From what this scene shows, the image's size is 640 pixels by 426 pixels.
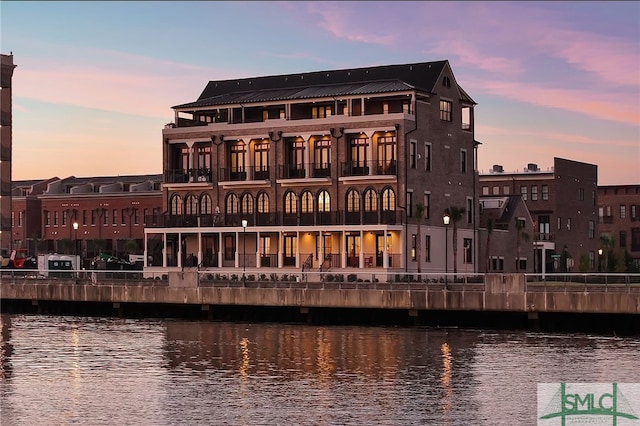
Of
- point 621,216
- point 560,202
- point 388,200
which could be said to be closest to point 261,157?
point 388,200

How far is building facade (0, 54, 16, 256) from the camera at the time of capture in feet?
477

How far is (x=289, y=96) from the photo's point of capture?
112 meters

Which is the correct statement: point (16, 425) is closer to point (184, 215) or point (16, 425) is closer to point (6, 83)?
point (184, 215)

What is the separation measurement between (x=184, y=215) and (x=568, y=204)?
166 ft

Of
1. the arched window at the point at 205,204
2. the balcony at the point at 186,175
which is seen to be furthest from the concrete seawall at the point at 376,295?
the balcony at the point at 186,175

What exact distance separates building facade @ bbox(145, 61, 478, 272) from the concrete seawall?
19.2m

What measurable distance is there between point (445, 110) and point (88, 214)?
197 ft

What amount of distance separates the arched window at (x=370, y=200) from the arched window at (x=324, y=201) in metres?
3.42

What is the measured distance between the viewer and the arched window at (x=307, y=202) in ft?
362

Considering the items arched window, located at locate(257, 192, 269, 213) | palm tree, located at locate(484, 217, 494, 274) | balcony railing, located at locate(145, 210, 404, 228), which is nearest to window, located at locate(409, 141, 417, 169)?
balcony railing, located at locate(145, 210, 404, 228)

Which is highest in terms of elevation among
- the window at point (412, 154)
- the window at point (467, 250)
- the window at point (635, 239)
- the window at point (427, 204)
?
the window at point (412, 154)

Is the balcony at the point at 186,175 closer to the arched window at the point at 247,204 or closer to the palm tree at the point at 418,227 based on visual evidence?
the arched window at the point at 247,204

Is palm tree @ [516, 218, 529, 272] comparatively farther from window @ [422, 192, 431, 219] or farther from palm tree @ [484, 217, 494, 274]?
window @ [422, 192, 431, 219]

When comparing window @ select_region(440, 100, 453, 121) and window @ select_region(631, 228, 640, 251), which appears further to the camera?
window @ select_region(631, 228, 640, 251)
